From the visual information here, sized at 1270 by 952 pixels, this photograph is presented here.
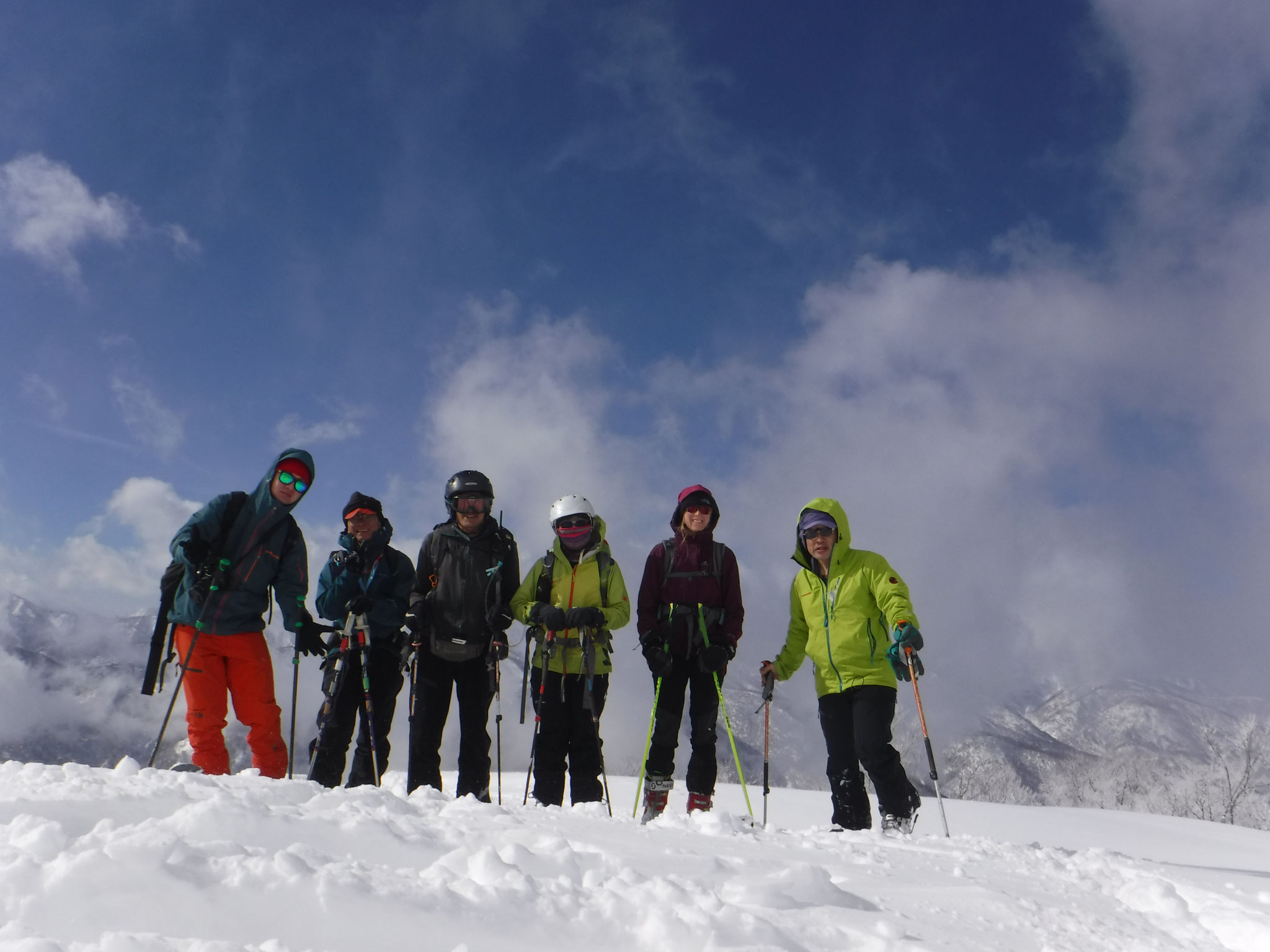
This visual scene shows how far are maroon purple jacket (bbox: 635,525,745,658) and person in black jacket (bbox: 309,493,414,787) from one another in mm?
2021

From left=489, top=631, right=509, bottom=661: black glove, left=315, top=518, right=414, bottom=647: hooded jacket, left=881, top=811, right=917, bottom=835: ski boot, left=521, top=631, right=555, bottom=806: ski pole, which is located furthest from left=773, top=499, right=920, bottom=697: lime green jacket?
left=315, top=518, right=414, bottom=647: hooded jacket

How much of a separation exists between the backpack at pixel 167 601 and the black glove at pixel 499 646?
6.78 feet

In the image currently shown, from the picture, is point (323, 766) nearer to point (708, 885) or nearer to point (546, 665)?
point (546, 665)

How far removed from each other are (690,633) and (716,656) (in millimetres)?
298

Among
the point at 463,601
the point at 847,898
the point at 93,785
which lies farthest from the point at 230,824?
the point at 463,601

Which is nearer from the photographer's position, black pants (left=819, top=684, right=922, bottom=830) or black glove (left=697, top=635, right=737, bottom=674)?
black pants (left=819, top=684, right=922, bottom=830)

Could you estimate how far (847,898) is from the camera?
98.2 inches

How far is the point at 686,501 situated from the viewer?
6270 millimetres

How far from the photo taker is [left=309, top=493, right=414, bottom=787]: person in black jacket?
5.99m

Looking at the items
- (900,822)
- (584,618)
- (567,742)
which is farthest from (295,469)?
(900,822)

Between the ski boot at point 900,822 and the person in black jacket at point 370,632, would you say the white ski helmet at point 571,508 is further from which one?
the ski boot at point 900,822

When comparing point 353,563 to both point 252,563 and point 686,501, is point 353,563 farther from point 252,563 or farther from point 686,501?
point 686,501

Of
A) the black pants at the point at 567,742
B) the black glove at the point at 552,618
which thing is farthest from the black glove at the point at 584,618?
the black pants at the point at 567,742

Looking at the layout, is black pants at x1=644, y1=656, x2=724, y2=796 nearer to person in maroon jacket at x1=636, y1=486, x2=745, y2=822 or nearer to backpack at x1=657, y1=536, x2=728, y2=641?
person in maroon jacket at x1=636, y1=486, x2=745, y2=822
